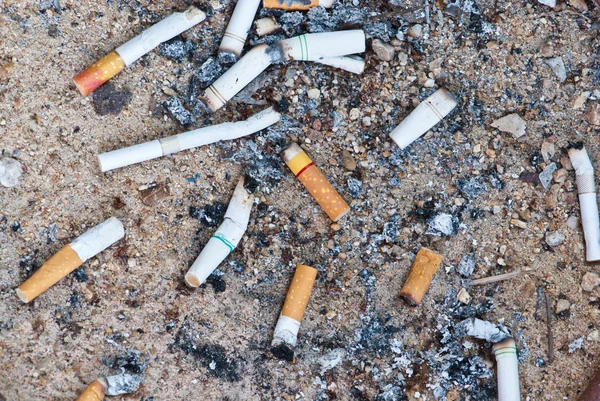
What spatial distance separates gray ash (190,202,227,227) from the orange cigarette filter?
36.8 inches

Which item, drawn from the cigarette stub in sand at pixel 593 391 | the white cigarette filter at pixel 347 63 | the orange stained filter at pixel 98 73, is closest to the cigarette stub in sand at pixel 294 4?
the white cigarette filter at pixel 347 63

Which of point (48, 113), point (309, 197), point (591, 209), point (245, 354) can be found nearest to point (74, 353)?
point (245, 354)

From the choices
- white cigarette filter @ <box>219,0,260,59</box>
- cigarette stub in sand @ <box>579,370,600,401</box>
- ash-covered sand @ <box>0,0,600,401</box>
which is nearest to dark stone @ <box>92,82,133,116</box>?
ash-covered sand @ <box>0,0,600,401</box>

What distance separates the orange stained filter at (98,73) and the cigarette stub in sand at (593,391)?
101 inches

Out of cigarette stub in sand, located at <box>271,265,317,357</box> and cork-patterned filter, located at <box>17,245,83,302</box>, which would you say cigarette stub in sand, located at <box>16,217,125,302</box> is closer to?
cork-patterned filter, located at <box>17,245,83,302</box>

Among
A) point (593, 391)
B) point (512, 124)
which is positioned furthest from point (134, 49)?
point (593, 391)

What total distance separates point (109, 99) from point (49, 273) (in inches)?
31.4

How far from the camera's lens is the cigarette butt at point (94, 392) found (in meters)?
2.31

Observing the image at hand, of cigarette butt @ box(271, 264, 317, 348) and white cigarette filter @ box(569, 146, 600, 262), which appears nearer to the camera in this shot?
cigarette butt @ box(271, 264, 317, 348)

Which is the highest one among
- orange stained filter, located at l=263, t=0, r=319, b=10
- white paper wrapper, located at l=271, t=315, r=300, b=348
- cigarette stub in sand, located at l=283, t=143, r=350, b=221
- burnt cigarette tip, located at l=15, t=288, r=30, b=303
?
orange stained filter, located at l=263, t=0, r=319, b=10

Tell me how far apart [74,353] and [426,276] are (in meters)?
1.57

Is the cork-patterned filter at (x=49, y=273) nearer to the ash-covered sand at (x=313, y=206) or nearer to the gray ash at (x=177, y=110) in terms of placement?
the ash-covered sand at (x=313, y=206)

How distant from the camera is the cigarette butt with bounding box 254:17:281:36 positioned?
253 centimetres

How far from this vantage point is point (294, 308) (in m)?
2.45
